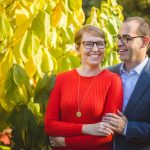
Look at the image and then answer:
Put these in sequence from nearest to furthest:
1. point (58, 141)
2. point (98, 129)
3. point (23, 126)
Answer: point (98, 129) < point (58, 141) < point (23, 126)

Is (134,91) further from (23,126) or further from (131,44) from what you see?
(23,126)

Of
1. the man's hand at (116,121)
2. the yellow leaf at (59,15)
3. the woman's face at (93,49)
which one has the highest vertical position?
the yellow leaf at (59,15)

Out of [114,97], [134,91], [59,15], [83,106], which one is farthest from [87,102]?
[59,15]

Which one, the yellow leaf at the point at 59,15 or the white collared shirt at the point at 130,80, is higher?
the yellow leaf at the point at 59,15

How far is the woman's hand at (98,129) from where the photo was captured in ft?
8.10

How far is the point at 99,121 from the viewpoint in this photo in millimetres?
2520

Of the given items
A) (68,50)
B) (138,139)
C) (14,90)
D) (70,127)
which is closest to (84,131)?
(70,127)

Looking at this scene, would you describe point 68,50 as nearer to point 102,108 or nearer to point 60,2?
point 60,2

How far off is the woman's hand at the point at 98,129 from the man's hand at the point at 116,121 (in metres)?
0.02

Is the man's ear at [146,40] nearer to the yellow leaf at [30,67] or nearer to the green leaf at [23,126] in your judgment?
the yellow leaf at [30,67]

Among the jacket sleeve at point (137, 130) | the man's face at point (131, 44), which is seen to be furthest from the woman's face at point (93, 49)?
the jacket sleeve at point (137, 130)

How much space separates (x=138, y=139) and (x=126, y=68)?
0.35 meters

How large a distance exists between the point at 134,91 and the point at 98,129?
26cm

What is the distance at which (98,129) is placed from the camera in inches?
97.3
